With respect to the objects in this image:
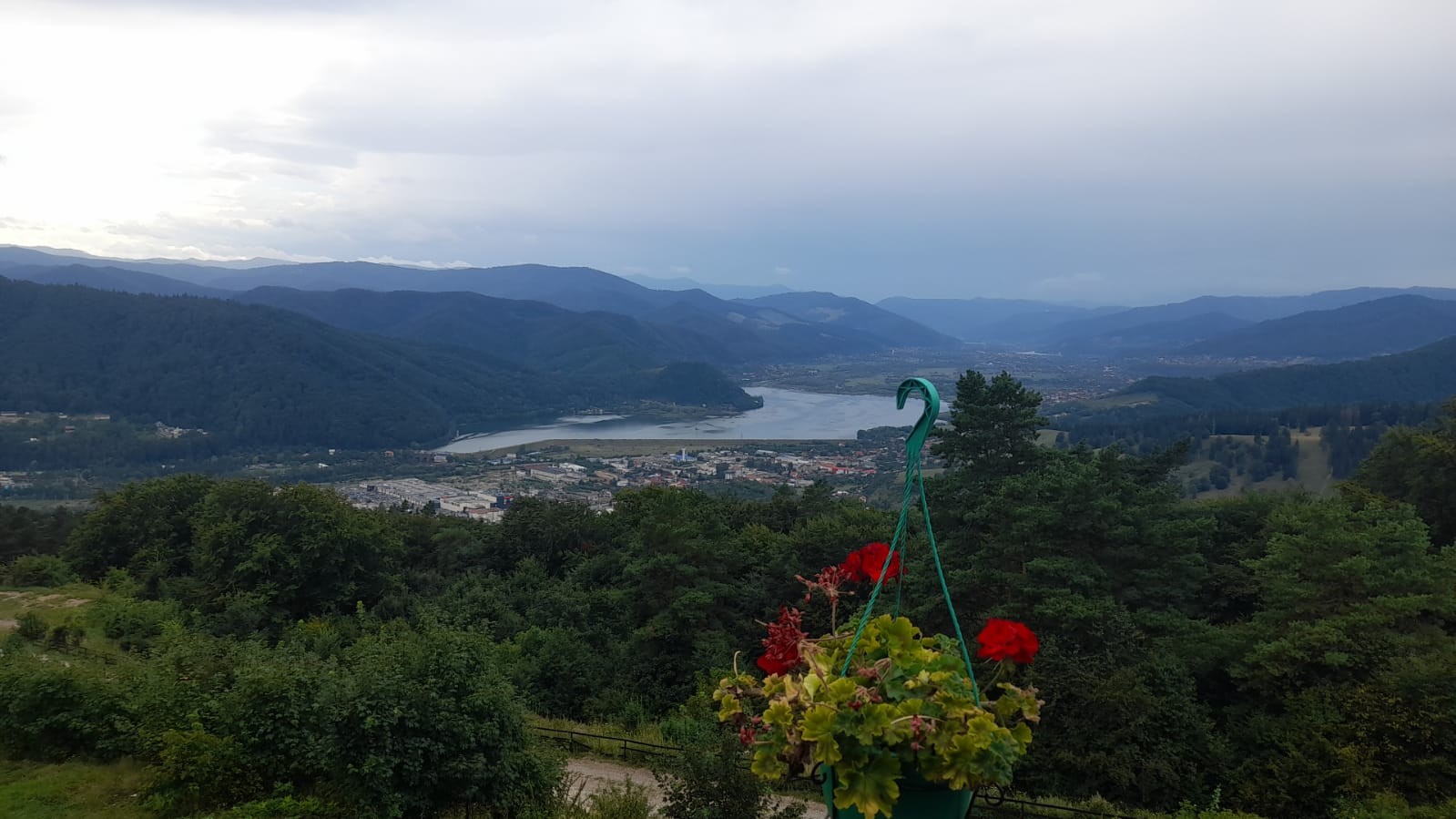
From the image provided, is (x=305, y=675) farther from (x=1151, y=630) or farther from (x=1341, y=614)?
(x=1341, y=614)

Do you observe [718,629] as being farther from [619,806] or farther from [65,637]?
[65,637]

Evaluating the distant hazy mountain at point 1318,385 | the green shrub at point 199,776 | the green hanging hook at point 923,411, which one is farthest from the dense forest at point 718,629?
the distant hazy mountain at point 1318,385

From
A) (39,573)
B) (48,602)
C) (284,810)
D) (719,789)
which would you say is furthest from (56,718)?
(39,573)

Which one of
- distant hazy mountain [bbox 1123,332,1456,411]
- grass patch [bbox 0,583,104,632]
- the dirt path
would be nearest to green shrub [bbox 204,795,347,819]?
the dirt path

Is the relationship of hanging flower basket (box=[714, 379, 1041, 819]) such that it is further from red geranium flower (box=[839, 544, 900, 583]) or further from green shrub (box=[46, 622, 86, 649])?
green shrub (box=[46, 622, 86, 649])

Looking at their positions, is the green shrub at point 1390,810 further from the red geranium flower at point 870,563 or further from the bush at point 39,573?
the bush at point 39,573

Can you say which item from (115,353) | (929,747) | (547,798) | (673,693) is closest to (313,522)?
(673,693)
